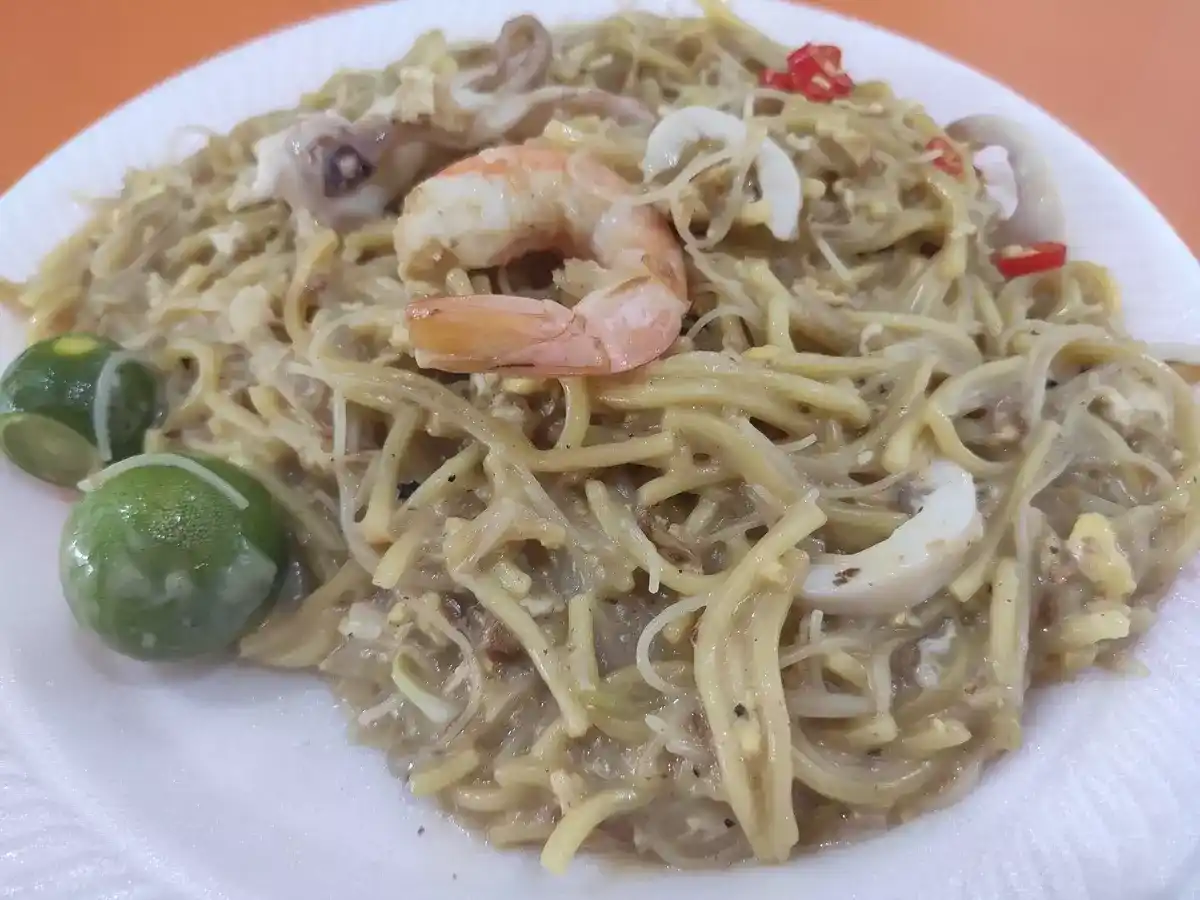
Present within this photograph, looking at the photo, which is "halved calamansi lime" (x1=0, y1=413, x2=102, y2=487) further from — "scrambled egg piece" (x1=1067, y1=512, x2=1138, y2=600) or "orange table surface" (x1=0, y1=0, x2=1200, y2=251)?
"scrambled egg piece" (x1=1067, y1=512, x2=1138, y2=600)

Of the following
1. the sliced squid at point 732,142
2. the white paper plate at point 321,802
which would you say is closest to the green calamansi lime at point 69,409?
the white paper plate at point 321,802

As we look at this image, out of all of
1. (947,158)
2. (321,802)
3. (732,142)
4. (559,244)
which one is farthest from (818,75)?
(321,802)

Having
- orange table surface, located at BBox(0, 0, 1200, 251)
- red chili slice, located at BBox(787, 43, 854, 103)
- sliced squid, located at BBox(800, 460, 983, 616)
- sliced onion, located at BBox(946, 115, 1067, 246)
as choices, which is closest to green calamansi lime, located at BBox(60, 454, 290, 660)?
sliced squid, located at BBox(800, 460, 983, 616)

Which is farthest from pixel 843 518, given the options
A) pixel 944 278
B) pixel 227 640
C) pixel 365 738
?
pixel 227 640

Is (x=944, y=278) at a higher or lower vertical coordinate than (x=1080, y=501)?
higher

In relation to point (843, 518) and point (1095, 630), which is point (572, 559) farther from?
point (1095, 630)

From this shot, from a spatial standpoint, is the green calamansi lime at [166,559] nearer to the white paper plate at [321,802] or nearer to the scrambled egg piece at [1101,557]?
the white paper plate at [321,802]

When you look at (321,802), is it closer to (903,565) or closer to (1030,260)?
(903,565)

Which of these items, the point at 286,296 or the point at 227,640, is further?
the point at 286,296
